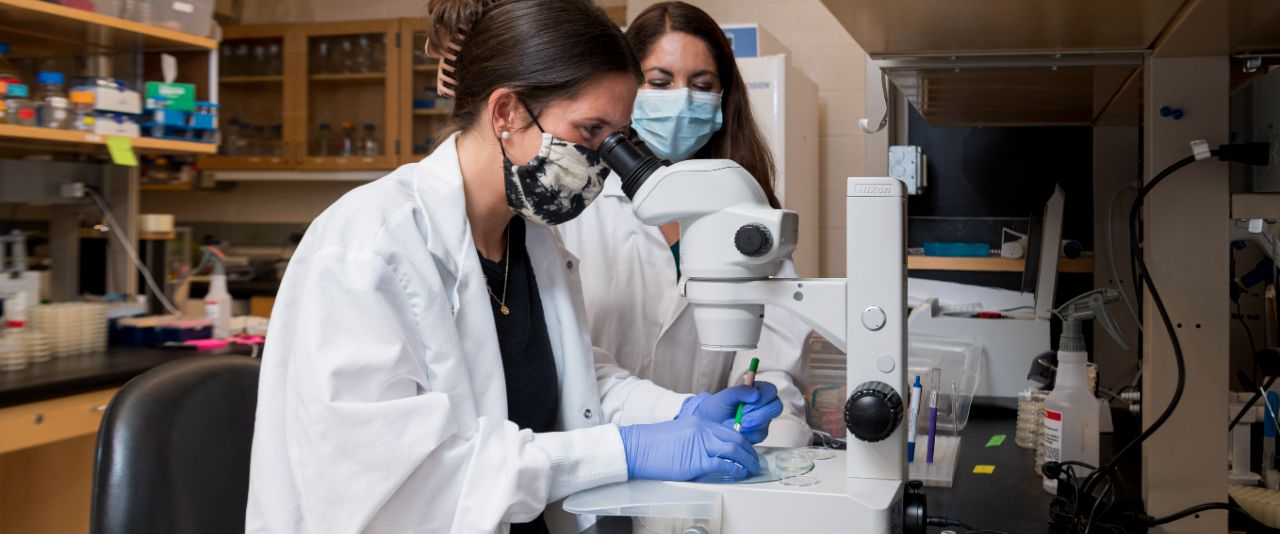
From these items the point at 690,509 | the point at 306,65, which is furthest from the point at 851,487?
the point at 306,65

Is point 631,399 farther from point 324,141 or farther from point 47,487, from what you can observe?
point 324,141

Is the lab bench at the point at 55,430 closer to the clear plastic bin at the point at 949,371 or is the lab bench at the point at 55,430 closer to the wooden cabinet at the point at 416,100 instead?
the clear plastic bin at the point at 949,371

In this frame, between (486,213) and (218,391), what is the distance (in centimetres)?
37

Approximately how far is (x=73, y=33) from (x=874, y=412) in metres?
2.58

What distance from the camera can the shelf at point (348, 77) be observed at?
15.6 ft

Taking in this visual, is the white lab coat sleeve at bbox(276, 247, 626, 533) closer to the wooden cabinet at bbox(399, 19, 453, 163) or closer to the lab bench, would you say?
the lab bench

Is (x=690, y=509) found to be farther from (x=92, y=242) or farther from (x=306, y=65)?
(x=306, y=65)

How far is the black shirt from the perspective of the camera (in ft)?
3.78

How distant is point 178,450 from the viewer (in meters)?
1.04

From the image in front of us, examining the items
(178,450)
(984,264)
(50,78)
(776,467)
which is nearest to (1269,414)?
(984,264)

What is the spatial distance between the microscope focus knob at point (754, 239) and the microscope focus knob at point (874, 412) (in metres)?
0.16

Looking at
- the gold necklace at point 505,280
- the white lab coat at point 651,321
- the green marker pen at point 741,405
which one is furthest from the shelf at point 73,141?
the green marker pen at point 741,405

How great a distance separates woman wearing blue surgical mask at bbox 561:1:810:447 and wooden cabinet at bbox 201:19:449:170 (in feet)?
10.5

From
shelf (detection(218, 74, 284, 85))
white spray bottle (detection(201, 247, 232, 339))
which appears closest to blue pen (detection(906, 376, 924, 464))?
white spray bottle (detection(201, 247, 232, 339))
